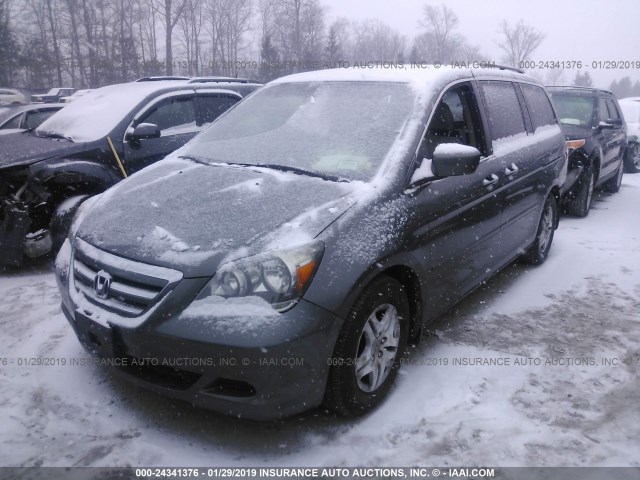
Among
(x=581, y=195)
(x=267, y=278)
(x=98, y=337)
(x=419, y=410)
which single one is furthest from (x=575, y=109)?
(x=98, y=337)

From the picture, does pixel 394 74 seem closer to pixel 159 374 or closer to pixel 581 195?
pixel 159 374

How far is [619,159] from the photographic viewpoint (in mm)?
8930

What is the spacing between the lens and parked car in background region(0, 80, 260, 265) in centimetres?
454

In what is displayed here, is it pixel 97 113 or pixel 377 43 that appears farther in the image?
pixel 377 43

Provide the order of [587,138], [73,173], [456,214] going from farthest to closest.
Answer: [587,138] → [73,173] → [456,214]

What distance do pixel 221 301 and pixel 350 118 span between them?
5.22 feet

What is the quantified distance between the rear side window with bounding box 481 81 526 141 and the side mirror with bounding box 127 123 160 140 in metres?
3.16

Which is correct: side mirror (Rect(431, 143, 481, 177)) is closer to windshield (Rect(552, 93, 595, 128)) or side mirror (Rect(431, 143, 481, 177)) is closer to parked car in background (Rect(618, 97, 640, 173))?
windshield (Rect(552, 93, 595, 128))

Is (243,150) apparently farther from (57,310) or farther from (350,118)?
(57,310)

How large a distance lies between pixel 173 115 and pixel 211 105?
1.76 ft

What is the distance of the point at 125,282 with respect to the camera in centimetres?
238

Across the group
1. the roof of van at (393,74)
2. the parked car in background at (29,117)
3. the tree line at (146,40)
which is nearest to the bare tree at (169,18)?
the tree line at (146,40)

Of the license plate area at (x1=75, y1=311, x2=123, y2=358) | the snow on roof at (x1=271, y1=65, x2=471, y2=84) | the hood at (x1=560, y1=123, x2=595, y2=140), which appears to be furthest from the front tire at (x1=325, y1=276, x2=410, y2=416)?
the hood at (x1=560, y1=123, x2=595, y2=140)

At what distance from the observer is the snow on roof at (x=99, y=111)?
5.25 meters
